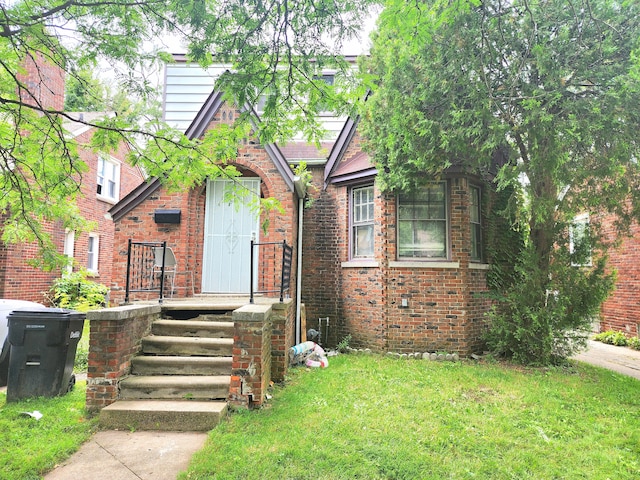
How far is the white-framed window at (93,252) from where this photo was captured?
13766mm

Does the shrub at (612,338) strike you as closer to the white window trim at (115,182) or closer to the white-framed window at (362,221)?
the white-framed window at (362,221)

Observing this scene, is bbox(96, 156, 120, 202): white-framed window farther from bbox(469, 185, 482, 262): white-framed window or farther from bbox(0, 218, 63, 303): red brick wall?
bbox(469, 185, 482, 262): white-framed window

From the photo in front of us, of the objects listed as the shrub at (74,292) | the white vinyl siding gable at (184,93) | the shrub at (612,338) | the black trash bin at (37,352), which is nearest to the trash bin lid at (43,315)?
the black trash bin at (37,352)

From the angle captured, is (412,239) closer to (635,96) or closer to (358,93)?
(635,96)

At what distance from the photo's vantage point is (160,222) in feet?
24.9

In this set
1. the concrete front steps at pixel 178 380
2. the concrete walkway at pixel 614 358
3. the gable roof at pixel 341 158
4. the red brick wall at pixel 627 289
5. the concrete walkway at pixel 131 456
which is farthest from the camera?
the red brick wall at pixel 627 289

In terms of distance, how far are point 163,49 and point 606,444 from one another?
6.26 m

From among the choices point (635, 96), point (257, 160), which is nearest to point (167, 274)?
point (257, 160)

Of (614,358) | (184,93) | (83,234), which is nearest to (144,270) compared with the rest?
(184,93)

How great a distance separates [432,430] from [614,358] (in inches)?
270

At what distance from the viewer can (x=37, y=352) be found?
4.59 meters

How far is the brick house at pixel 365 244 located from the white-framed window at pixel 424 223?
0.02 m

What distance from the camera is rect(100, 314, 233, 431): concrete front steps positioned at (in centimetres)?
394

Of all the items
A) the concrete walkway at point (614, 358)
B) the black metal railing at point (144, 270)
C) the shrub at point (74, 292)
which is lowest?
the concrete walkway at point (614, 358)
